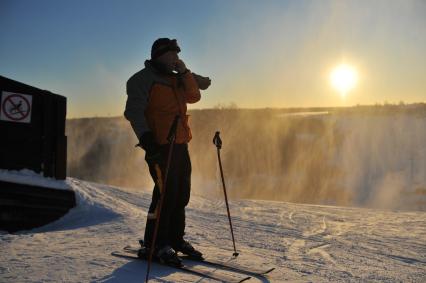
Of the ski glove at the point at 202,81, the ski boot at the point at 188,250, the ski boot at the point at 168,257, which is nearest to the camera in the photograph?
the ski boot at the point at 168,257

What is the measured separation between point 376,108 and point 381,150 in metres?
3.92

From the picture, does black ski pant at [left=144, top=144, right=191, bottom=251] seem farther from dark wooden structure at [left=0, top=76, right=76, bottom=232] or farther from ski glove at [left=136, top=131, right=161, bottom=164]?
dark wooden structure at [left=0, top=76, right=76, bottom=232]

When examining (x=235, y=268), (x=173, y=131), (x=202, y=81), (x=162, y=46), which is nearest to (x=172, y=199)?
(x=173, y=131)

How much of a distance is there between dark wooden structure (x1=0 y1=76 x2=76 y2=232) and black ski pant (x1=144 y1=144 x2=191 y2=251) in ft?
11.8

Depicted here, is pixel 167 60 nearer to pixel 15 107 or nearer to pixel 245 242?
pixel 245 242

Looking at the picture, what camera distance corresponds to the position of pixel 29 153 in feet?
24.5

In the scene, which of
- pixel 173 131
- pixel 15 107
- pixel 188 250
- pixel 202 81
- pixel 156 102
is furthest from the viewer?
pixel 15 107

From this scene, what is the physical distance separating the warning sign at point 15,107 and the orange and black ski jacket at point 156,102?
13.2 feet

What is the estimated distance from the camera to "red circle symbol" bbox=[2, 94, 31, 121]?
7277mm

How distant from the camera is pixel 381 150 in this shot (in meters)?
29.5

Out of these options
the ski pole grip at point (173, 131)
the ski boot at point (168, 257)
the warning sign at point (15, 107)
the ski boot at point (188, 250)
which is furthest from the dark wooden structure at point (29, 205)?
the ski pole grip at point (173, 131)

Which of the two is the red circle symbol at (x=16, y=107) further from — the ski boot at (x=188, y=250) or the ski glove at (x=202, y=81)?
the ski boot at (x=188, y=250)

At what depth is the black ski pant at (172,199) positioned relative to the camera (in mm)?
→ 4145

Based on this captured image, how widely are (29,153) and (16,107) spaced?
0.78m
